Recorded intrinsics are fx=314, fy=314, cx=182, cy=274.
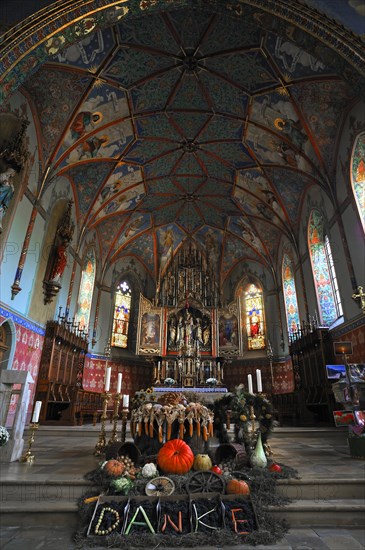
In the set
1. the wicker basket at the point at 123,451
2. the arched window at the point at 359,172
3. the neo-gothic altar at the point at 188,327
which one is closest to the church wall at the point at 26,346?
the wicker basket at the point at 123,451

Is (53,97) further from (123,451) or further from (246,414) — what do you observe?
(246,414)

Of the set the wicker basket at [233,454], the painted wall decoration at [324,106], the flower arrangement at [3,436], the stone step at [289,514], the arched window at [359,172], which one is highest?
the painted wall decoration at [324,106]

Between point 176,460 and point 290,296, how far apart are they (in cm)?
1586

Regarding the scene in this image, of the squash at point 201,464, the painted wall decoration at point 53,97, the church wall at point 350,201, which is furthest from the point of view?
the painted wall decoration at point 53,97

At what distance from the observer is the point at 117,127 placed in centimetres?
1442

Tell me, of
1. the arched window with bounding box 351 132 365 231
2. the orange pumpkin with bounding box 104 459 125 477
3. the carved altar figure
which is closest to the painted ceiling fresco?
the arched window with bounding box 351 132 365 231

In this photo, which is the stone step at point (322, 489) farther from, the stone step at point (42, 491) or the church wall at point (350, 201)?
the church wall at point (350, 201)

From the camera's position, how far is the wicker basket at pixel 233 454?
5.25 metres

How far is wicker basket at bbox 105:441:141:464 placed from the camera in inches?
199

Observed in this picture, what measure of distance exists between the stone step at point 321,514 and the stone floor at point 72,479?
0.12 metres

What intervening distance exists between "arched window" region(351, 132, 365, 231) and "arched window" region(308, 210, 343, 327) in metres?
2.75

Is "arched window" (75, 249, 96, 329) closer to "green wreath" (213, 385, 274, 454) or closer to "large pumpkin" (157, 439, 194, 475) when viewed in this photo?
"green wreath" (213, 385, 274, 454)

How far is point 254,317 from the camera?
21672mm

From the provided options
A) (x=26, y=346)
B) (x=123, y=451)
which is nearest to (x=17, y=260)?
Result: (x=26, y=346)
